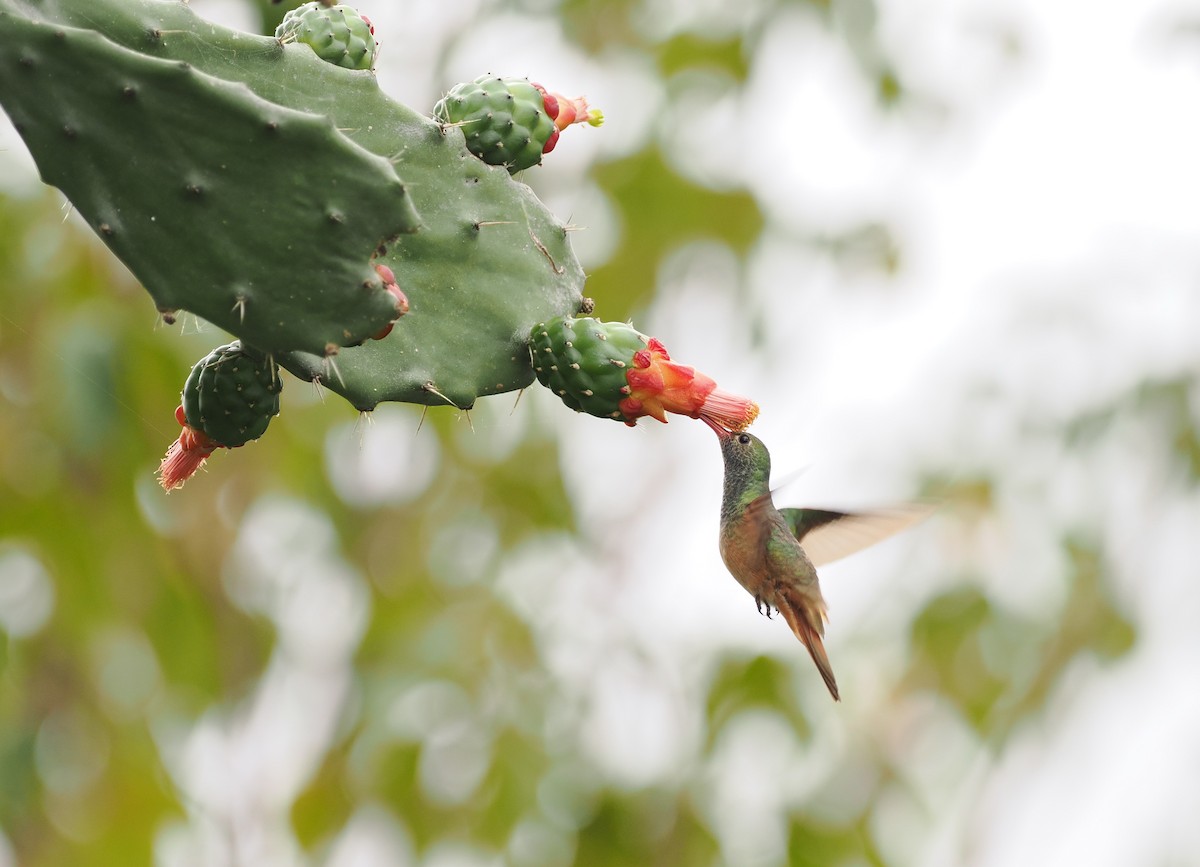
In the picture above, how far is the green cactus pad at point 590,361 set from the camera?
5.57ft

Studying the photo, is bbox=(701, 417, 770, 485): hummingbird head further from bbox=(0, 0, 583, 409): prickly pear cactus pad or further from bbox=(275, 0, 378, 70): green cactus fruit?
bbox=(275, 0, 378, 70): green cactus fruit

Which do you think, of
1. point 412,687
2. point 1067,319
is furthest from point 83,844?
point 1067,319

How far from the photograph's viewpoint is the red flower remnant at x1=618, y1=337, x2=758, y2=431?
5.64ft

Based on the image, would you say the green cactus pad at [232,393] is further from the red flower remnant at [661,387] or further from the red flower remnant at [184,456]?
the red flower remnant at [661,387]

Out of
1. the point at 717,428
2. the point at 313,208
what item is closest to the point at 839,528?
the point at 717,428

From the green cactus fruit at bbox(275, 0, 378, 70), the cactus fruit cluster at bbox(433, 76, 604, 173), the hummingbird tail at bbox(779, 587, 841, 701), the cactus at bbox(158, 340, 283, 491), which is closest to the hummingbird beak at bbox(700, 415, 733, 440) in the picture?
the hummingbird tail at bbox(779, 587, 841, 701)

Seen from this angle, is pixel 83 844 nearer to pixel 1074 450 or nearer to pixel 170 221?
pixel 170 221

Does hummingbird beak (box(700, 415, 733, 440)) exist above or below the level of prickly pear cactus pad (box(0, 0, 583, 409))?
below

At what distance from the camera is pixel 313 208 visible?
1.48 metres

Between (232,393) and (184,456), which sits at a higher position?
(232,393)

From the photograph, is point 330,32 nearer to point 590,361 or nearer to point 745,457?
point 590,361

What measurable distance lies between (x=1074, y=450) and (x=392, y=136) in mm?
3989

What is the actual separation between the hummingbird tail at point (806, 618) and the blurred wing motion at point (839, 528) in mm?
210

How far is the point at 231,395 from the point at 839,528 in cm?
126
